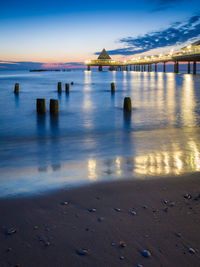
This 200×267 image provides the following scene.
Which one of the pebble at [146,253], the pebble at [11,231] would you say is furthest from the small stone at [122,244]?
the pebble at [11,231]

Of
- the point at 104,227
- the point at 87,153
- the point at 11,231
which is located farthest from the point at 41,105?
the point at 104,227

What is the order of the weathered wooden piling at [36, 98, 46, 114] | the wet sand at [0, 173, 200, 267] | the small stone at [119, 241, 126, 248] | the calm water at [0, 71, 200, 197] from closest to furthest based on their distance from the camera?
the wet sand at [0, 173, 200, 267] → the small stone at [119, 241, 126, 248] → the calm water at [0, 71, 200, 197] → the weathered wooden piling at [36, 98, 46, 114]

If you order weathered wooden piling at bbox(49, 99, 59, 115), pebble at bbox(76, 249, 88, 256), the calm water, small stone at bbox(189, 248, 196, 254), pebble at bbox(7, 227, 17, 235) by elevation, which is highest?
weathered wooden piling at bbox(49, 99, 59, 115)

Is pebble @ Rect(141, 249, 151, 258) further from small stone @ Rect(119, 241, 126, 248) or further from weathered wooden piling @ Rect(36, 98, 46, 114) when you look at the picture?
weathered wooden piling @ Rect(36, 98, 46, 114)

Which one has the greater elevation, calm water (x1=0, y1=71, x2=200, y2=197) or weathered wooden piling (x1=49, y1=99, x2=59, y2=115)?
weathered wooden piling (x1=49, y1=99, x2=59, y2=115)

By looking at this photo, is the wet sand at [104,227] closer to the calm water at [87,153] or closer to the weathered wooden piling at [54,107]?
the calm water at [87,153]

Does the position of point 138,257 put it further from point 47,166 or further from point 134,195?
point 47,166

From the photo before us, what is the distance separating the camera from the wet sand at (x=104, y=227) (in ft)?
8.47

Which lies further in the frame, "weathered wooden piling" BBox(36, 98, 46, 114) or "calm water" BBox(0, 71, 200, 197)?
"weathered wooden piling" BBox(36, 98, 46, 114)

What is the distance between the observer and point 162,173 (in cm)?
482

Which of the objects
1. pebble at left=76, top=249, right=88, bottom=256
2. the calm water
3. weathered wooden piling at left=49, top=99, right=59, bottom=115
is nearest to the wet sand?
pebble at left=76, top=249, right=88, bottom=256

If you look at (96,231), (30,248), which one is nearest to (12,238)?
(30,248)

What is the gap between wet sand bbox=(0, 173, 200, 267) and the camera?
258 centimetres

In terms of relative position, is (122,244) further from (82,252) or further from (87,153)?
(87,153)
